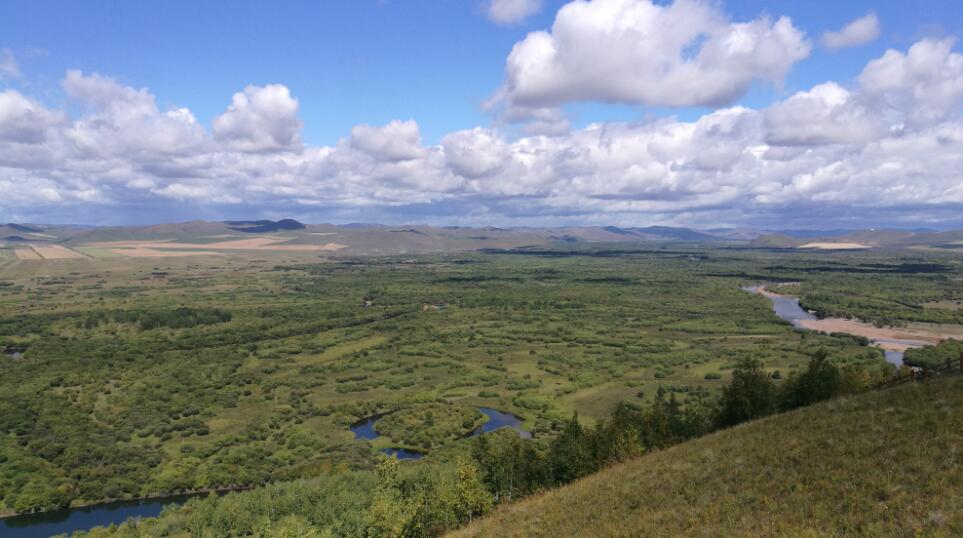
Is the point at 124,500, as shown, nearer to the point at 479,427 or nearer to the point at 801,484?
the point at 479,427

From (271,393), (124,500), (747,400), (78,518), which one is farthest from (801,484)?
(271,393)

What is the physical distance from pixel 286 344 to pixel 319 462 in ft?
347

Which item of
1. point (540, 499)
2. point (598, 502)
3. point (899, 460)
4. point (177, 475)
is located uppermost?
point (899, 460)

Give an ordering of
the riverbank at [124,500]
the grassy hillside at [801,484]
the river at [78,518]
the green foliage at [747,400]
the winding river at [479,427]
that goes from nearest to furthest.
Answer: the grassy hillside at [801,484] → the green foliage at [747,400] → the river at [78,518] → the riverbank at [124,500] → the winding river at [479,427]

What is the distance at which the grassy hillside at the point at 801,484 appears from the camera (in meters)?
25.1

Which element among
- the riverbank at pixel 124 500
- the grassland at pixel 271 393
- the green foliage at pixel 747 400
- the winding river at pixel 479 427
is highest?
the green foliage at pixel 747 400

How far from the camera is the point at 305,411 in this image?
4966 inches

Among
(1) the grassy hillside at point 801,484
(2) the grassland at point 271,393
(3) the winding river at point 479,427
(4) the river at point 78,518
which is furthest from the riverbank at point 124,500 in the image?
(1) the grassy hillside at point 801,484

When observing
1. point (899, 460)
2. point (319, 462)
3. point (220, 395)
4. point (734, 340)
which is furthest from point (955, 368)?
point (734, 340)

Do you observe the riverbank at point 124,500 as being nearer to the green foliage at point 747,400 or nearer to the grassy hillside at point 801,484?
the grassy hillside at point 801,484

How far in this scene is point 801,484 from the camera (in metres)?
29.8

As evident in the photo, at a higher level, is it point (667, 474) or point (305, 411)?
point (667, 474)

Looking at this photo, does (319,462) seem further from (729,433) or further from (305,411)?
(729,433)

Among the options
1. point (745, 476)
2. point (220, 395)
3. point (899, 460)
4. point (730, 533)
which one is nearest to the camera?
point (730, 533)
